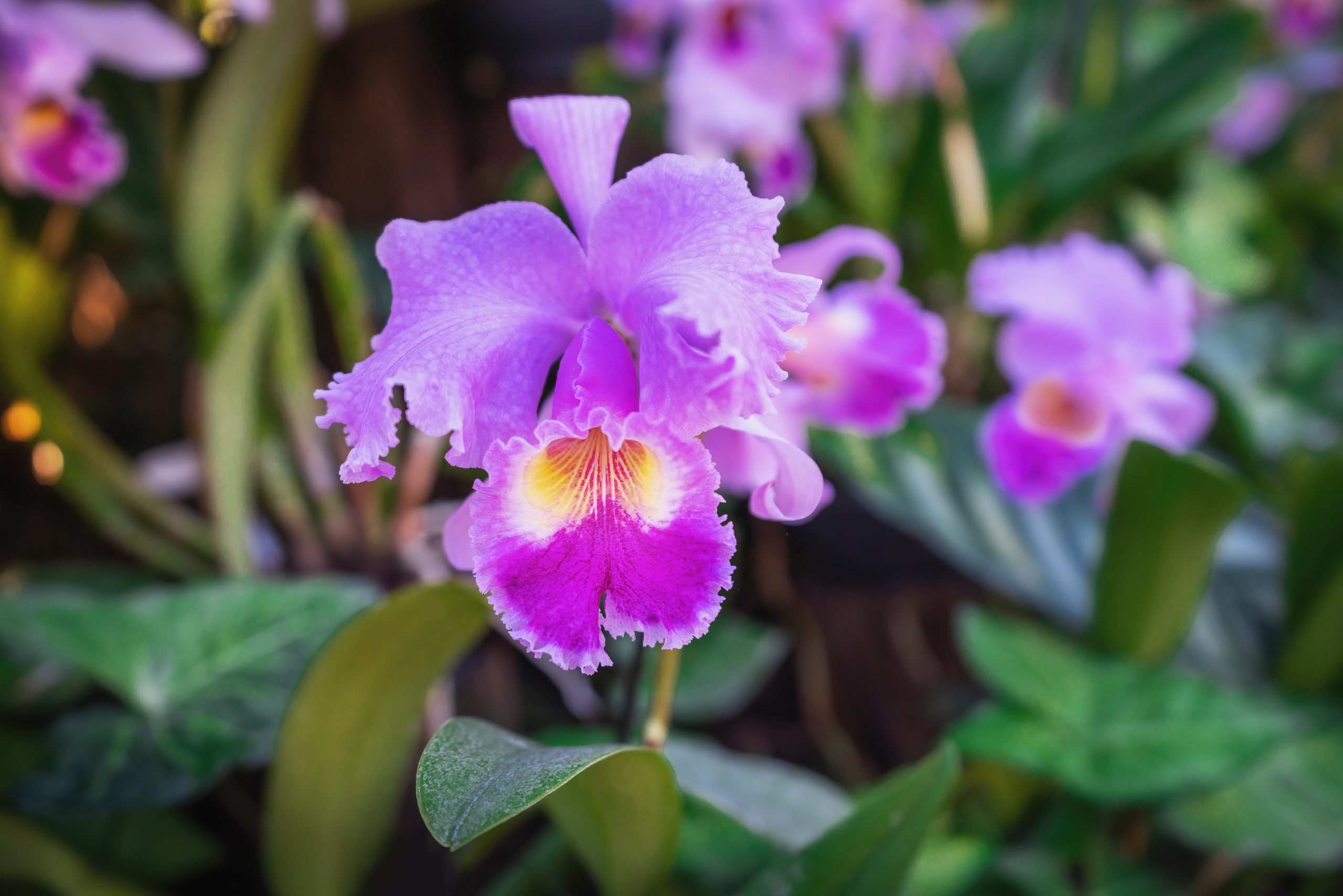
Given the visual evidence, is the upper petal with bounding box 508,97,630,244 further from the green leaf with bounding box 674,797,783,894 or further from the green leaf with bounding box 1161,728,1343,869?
the green leaf with bounding box 1161,728,1343,869

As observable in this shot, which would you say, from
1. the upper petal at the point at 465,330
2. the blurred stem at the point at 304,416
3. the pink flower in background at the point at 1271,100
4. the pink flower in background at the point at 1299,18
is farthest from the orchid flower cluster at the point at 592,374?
the pink flower in background at the point at 1299,18

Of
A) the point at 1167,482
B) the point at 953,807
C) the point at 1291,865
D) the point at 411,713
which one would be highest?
the point at 1167,482

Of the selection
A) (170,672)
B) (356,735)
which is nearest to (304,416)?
(170,672)

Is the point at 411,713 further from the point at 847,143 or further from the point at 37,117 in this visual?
the point at 847,143

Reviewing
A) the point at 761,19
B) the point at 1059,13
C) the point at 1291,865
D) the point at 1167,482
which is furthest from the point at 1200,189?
the point at 1291,865

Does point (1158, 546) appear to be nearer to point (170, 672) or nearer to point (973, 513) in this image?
point (973, 513)
